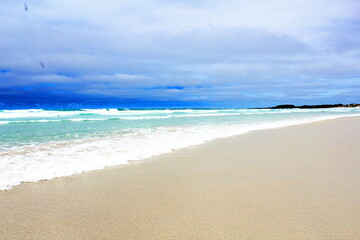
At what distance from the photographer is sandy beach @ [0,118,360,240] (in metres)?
2.30

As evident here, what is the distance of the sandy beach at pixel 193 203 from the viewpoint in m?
2.30

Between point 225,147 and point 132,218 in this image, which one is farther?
point 225,147

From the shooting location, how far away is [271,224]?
2.40 m

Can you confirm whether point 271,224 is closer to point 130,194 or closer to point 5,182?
point 130,194

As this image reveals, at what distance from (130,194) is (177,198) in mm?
518

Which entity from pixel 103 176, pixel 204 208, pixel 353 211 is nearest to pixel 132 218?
pixel 204 208

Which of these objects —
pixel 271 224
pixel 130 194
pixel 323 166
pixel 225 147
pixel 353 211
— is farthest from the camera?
pixel 225 147

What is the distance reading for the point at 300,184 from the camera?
3.58 m

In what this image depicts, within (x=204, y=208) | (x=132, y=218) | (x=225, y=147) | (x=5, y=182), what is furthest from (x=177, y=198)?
(x=225, y=147)

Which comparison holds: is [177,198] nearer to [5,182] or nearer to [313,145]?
[5,182]

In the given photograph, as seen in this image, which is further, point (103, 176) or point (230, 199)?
point (103, 176)

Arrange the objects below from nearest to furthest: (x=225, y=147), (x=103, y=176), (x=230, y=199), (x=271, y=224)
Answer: (x=271, y=224) < (x=230, y=199) < (x=103, y=176) < (x=225, y=147)

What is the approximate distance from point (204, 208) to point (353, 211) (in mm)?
1284

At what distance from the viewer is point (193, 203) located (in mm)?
2939
